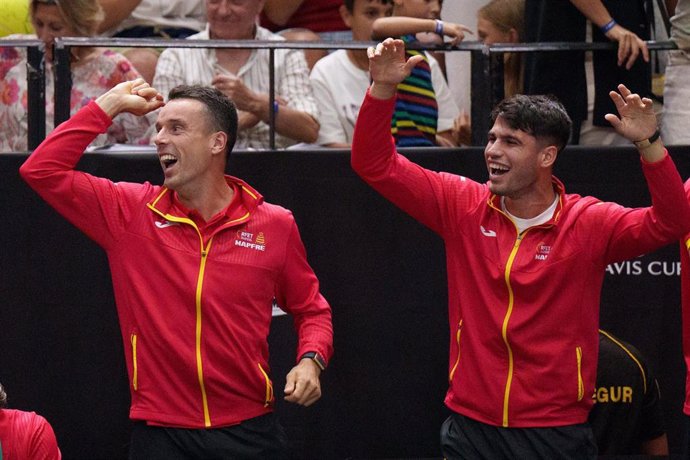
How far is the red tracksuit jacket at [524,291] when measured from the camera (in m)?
4.97

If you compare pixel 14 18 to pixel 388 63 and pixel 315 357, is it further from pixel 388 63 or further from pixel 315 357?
pixel 315 357

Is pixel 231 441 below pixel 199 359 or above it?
below

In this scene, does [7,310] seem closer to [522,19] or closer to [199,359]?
[199,359]

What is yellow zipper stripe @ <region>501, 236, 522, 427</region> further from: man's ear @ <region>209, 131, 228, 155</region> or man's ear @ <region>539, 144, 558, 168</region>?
man's ear @ <region>209, 131, 228, 155</region>

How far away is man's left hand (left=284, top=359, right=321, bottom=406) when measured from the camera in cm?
475

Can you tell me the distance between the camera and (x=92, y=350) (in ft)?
20.6

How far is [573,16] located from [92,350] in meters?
2.76

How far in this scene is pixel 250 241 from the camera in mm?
5023

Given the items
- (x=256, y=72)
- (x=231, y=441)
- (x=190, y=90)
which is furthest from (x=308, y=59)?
(x=231, y=441)

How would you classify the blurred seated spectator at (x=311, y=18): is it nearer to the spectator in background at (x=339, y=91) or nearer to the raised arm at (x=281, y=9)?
the raised arm at (x=281, y=9)

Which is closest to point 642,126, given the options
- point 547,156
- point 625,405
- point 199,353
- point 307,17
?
point 547,156

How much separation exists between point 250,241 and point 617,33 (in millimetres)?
2268

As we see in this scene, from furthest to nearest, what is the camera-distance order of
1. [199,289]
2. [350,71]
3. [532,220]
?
[350,71] → [532,220] → [199,289]

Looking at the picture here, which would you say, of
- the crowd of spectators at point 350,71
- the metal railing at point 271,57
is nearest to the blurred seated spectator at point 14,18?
the crowd of spectators at point 350,71
